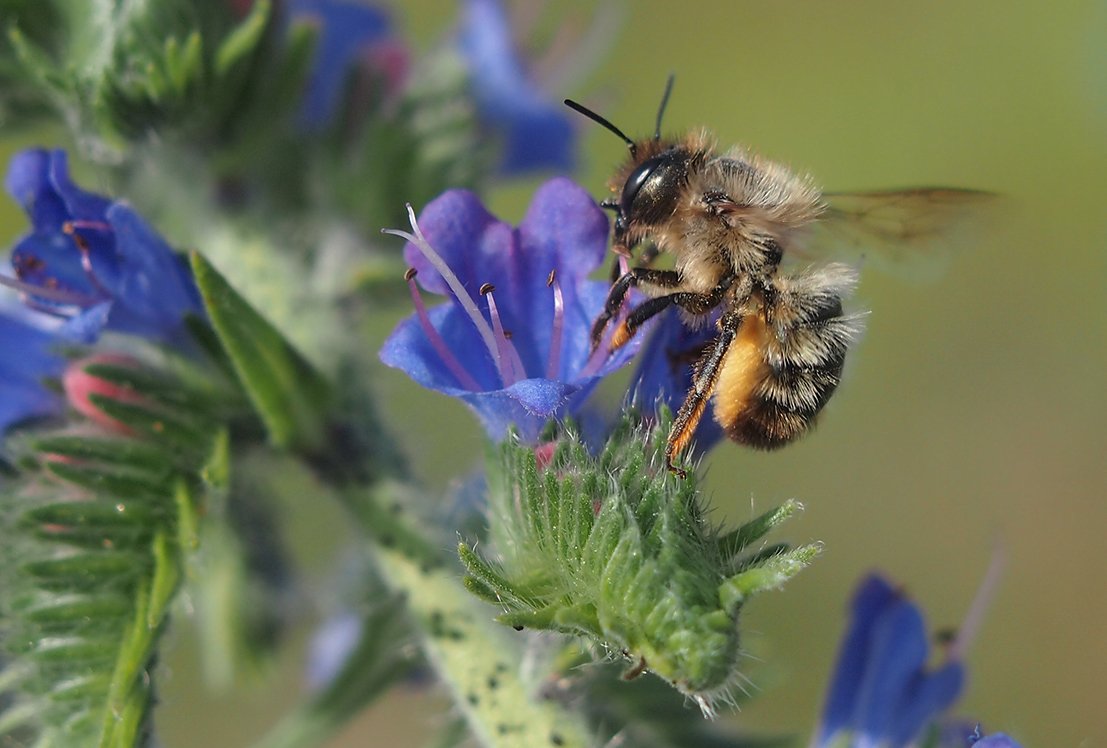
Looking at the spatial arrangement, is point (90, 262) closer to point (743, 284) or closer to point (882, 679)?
point (743, 284)

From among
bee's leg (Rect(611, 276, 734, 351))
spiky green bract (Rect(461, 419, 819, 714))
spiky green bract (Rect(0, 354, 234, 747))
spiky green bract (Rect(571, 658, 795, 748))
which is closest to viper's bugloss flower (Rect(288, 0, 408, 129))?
spiky green bract (Rect(0, 354, 234, 747))

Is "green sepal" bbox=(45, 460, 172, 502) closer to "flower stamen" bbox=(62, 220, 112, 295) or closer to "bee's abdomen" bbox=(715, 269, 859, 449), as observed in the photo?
"flower stamen" bbox=(62, 220, 112, 295)

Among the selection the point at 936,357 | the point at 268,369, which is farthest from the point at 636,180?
the point at 936,357

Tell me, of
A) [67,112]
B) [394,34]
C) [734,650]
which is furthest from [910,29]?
[734,650]

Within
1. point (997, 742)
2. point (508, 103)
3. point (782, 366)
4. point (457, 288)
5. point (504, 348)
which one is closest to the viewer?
point (997, 742)

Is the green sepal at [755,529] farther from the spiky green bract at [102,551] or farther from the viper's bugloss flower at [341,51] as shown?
the viper's bugloss flower at [341,51]

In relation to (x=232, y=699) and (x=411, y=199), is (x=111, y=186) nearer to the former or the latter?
(x=411, y=199)
